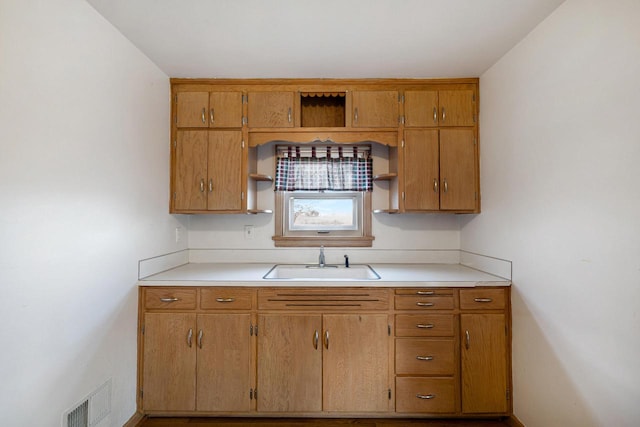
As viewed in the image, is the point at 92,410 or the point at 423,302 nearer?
the point at 92,410

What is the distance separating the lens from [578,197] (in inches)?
58.5

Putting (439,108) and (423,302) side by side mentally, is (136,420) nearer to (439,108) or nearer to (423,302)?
(423,302)

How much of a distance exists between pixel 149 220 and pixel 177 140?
0.68 meters

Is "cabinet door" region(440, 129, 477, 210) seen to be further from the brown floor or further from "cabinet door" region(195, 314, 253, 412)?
"cabinet door" region(195, 314, 253, 412)

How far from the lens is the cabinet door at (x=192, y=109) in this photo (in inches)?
95.0

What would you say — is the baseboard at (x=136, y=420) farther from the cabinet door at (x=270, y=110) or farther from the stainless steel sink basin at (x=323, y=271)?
the cabinet door at (x=270, y=110)

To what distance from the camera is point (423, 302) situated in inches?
79.4

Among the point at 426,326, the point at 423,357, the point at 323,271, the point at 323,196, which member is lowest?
the point at 423,357

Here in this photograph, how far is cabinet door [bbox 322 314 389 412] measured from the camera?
6.52 feet

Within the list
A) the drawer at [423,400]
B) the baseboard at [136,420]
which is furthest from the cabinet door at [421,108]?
the baseboard at [136,420]

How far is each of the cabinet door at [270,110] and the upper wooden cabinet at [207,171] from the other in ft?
0.65

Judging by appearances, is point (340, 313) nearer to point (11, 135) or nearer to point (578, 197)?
point (578, 197)

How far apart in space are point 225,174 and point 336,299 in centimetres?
127

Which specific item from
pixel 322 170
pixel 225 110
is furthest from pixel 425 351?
pixel 225 110
